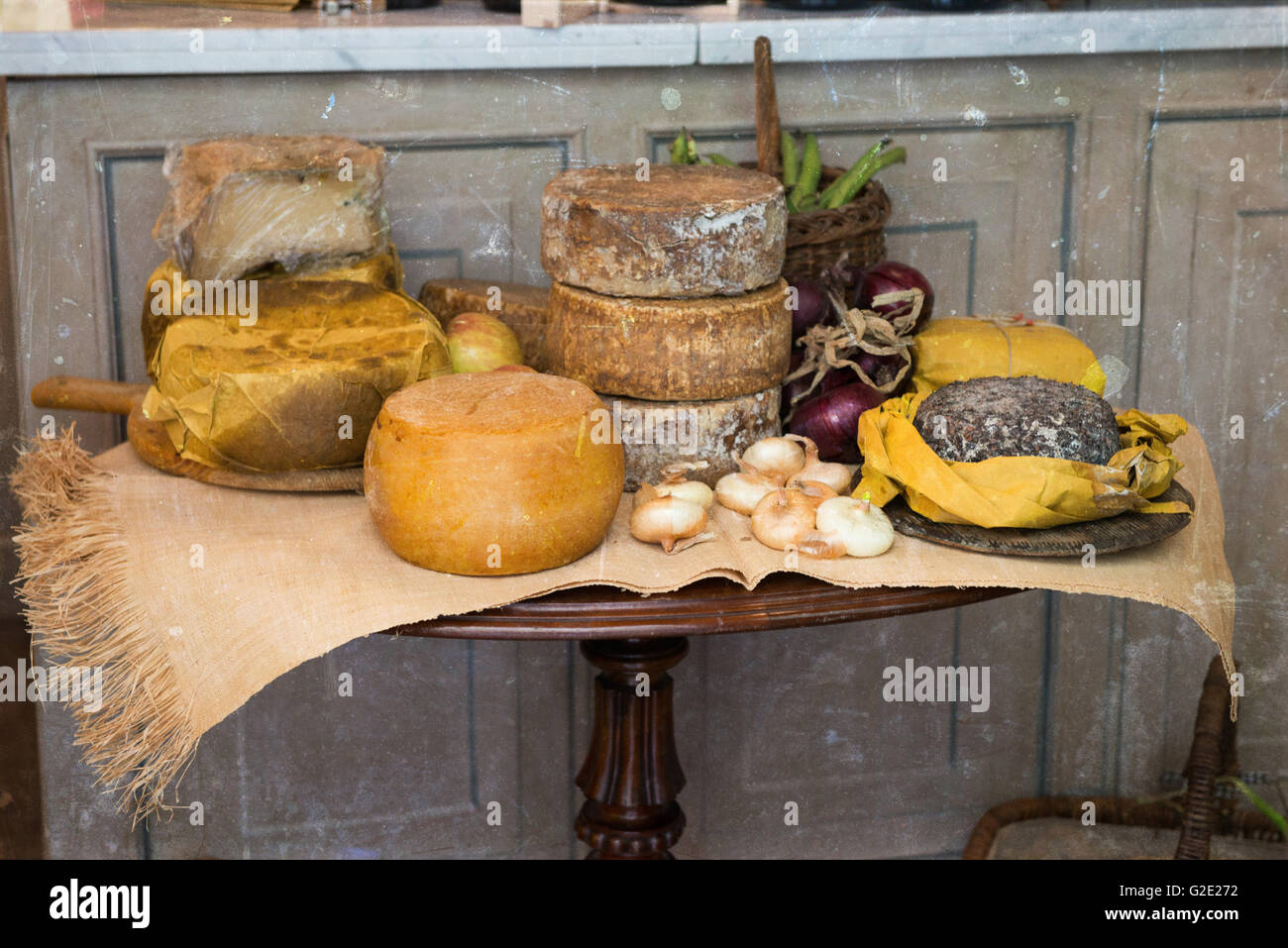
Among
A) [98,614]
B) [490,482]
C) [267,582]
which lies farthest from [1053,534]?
[98,614]

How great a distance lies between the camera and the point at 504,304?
1629 millimetres

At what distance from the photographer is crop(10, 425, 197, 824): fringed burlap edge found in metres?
1.22

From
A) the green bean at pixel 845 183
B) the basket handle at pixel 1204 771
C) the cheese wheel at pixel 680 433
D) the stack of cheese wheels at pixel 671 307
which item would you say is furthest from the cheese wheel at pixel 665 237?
the basket handle at pixel 1204 771

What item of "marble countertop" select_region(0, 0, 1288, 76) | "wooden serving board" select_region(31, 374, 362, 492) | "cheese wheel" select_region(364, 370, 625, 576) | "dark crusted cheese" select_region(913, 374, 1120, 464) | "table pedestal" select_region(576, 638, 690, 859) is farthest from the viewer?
"marble countertop" select_region(0, 0, 1288, 76)

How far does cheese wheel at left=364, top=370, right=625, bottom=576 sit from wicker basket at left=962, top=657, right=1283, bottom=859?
42.6 inches

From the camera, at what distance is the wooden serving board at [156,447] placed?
1.43 m

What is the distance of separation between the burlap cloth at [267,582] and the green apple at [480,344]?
0.24m

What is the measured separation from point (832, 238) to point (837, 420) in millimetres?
267

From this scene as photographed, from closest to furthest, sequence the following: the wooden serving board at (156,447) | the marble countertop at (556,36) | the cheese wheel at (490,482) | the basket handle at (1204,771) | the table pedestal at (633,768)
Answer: the cheese wheel at (490,482) → the wooden serving board at (156,447) → the table pedestal at (633,768) → the marble countertop at (556,36) → the basket handle at (1204,771)

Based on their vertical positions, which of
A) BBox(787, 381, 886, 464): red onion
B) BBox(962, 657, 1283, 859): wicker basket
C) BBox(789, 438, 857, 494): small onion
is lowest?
A: BBox(962, 657, 1283, 859): wicker basket

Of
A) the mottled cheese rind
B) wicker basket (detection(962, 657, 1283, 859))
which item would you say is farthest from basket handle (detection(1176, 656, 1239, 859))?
the mottled cheese rind

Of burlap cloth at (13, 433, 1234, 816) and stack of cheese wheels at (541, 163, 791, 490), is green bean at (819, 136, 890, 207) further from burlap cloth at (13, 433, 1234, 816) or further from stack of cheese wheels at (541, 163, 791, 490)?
burlap cloth at (13, 433, 1234, 816)

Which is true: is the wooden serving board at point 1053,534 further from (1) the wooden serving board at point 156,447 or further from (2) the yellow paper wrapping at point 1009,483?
(1) the wooden serving board at point 156,447

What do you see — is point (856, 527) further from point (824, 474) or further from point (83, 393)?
point (83, 393)
